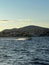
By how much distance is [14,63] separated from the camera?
5594 cm

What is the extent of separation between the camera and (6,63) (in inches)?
2180

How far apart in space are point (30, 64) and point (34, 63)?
A: 1.93 m

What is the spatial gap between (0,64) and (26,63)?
5306 millimetres

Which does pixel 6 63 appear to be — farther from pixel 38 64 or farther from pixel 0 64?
pixel 38 64

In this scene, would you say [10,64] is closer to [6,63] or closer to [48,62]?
[6,63]

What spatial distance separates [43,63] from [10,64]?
269 inches

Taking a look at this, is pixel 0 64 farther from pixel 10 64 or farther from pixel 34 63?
pixel 34 63

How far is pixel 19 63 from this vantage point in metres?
56.0

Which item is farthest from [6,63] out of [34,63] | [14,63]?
[34,63]

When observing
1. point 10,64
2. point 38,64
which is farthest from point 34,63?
point 10,64

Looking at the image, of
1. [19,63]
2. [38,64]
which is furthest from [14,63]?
[38,64]

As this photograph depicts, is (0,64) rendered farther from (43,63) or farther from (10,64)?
(43,63)

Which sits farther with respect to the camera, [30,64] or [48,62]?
[48,62]

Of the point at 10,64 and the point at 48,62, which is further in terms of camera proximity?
the point at 48,62
